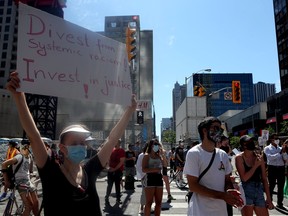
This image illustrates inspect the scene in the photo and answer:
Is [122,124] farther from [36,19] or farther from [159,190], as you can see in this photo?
[159,190]

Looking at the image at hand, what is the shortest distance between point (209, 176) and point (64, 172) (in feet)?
5.01

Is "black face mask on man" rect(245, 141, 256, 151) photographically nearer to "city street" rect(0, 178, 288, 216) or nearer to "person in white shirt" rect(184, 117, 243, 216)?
"person in white shirt" rect(184, 117, 243, 216)

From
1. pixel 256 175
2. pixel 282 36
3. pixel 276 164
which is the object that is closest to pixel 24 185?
pixel 256 175

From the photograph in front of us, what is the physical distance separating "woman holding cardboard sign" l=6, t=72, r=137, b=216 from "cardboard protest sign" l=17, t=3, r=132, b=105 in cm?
27

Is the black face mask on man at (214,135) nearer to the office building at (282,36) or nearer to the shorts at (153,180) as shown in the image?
the shorts at (153,180)

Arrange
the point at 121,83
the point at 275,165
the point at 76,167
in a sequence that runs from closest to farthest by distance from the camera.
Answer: the point at 76,167 → the point at 121,83 → the point at 275,165

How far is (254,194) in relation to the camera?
5.09 metres

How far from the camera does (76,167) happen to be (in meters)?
2.65

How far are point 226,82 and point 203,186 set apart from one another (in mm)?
132783

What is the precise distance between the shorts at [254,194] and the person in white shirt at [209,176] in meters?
1.92

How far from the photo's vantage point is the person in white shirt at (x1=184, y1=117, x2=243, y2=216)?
3.25 m

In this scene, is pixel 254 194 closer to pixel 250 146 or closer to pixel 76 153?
pixel 250 146

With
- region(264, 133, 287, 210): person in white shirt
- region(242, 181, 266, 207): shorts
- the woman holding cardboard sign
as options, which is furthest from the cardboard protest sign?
region(264, 133, 287, 210): person in white shirt

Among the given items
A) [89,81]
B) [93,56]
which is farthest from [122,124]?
[93,56]
